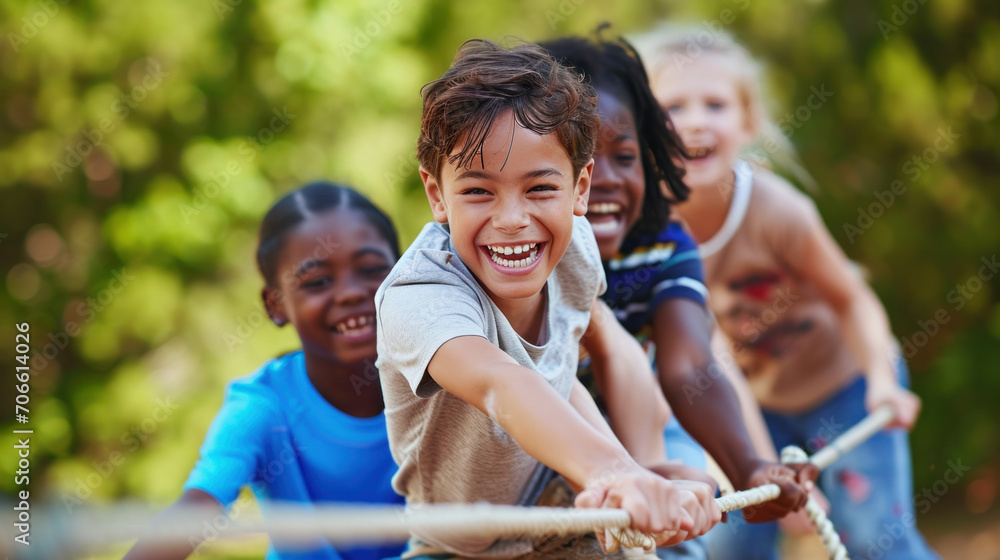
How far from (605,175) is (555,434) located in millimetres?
819

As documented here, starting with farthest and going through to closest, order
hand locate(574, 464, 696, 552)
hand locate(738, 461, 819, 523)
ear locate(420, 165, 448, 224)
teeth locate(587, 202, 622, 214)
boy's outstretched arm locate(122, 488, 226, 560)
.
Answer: teeth locate(587, 202, 622, 214), hand locate(738, 461, 819, 523), boy's outstretched arm locate(122, 488, 226, 560), ear locate(420, 165, 448, 224), hand locate(574, 464, 696, 552)

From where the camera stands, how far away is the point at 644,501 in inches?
41.6

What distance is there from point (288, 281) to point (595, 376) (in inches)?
25.4

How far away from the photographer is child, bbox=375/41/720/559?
1.14m

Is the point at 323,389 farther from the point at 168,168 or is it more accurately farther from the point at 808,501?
the point at 168,168

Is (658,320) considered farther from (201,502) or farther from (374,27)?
(374,27)

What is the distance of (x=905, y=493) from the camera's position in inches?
114

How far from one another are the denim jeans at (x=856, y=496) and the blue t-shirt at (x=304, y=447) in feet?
4.02

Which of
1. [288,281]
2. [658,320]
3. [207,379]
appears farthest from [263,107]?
[658,320]

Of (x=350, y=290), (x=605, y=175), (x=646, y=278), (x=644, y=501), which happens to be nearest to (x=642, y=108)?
(x=605, y=175)

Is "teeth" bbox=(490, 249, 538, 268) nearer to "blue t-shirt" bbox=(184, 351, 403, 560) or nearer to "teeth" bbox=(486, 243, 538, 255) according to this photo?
"teeth" bbox=(486, 243, 538, 255)

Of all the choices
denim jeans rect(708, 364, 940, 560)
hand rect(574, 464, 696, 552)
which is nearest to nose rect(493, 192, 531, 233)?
hand rect(574, 464, 696, 552)

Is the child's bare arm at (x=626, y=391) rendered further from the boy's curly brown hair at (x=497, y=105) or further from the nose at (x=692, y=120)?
the nose at (x=692, y=120)

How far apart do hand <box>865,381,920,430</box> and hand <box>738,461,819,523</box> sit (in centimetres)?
109
